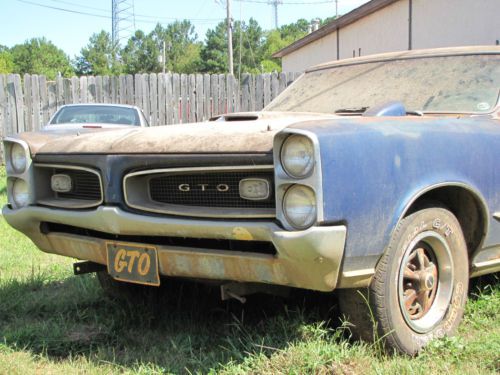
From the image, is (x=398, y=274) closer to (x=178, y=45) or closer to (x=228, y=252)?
(x=228, y=252)

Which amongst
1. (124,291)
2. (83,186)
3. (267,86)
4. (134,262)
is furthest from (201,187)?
(267,86)

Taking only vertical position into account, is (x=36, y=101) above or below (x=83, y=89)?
below

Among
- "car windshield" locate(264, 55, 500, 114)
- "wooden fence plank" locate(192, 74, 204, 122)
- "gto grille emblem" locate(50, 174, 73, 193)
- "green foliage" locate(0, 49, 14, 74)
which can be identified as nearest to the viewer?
"gto grille emblem" locate(50, 174, 73, 193)

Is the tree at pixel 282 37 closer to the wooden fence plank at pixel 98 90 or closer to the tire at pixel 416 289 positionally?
the wooden fence plank at pixel 98 90

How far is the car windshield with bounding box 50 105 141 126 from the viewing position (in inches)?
371

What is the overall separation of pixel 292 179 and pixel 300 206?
12cm

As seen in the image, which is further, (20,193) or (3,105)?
(3,105)

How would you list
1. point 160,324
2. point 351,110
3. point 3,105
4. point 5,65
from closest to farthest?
point 160,324, point 351,110, point 3,105, point 5,65

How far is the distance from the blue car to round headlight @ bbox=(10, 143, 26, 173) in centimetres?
1

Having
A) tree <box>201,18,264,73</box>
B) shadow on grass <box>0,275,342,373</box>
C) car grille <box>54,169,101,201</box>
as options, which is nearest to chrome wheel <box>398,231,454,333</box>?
shadow on grass <box>0,275,342,373</box>

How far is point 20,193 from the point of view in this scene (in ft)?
11.6

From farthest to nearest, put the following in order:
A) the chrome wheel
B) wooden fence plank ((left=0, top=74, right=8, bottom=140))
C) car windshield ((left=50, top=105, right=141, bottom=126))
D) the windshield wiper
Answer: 1. wooden fence plank ((left=0, top=74, right=8, bottom=140))
2. car windshield ((left=50, top=105, right=141, bottom=126))
3. the windshield wiper
4. the chrome wheel

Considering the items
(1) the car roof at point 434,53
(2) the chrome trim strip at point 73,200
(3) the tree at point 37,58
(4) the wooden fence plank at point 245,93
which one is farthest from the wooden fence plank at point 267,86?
(3) the tree at point 37,58

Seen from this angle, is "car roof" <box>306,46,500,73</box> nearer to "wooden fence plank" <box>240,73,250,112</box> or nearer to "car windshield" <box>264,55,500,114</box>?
"car windshield" <box>264,55,500,114</box>
